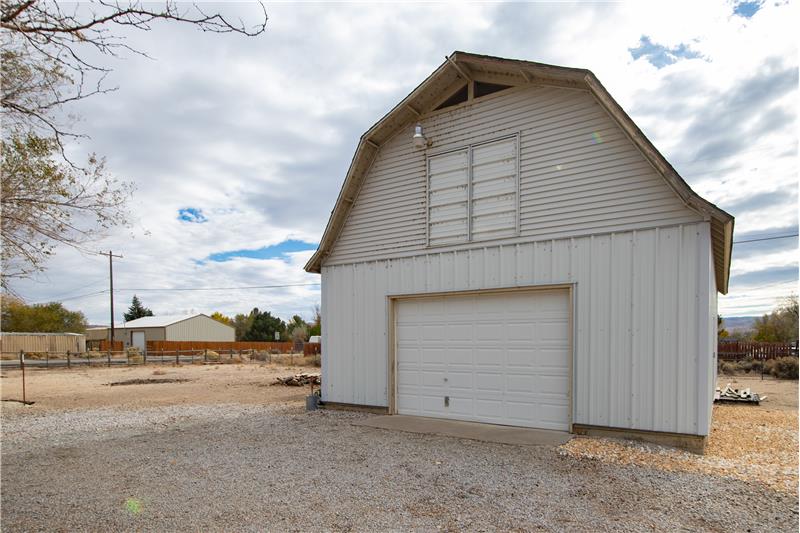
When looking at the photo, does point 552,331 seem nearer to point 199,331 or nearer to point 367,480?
point 367,480

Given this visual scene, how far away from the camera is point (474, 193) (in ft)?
28.8

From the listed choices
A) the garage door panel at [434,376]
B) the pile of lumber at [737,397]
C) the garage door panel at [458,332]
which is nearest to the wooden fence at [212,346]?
the pile of lumber at [737,397]

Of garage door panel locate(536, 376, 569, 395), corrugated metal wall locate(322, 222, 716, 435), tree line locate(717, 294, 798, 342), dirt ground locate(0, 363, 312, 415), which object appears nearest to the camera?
corrugated metal wall locate(322, 222, 716, 435)

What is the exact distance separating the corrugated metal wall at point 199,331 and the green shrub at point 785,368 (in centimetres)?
5053

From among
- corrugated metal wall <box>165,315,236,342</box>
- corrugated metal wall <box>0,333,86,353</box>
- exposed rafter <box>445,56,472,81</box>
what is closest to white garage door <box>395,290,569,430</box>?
exposed rafter <box>445,56,472,81</box>

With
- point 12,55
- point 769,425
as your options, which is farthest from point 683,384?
point 12,55

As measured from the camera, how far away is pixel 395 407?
9.39 metres

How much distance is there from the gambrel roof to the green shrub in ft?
37.4

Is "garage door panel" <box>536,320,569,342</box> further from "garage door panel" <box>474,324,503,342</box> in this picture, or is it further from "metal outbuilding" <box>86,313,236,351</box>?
"metal outbuilding" <box>86,313,236,351</box>

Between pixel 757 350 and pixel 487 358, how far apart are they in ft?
72.5

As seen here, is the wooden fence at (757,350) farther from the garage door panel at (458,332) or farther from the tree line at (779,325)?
the garage door panel at (458,332)

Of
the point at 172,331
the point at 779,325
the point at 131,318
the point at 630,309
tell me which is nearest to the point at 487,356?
the point at 630,309

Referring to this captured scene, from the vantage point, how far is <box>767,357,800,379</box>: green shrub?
62.9 feet

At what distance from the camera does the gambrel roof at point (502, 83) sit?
21.7ft
